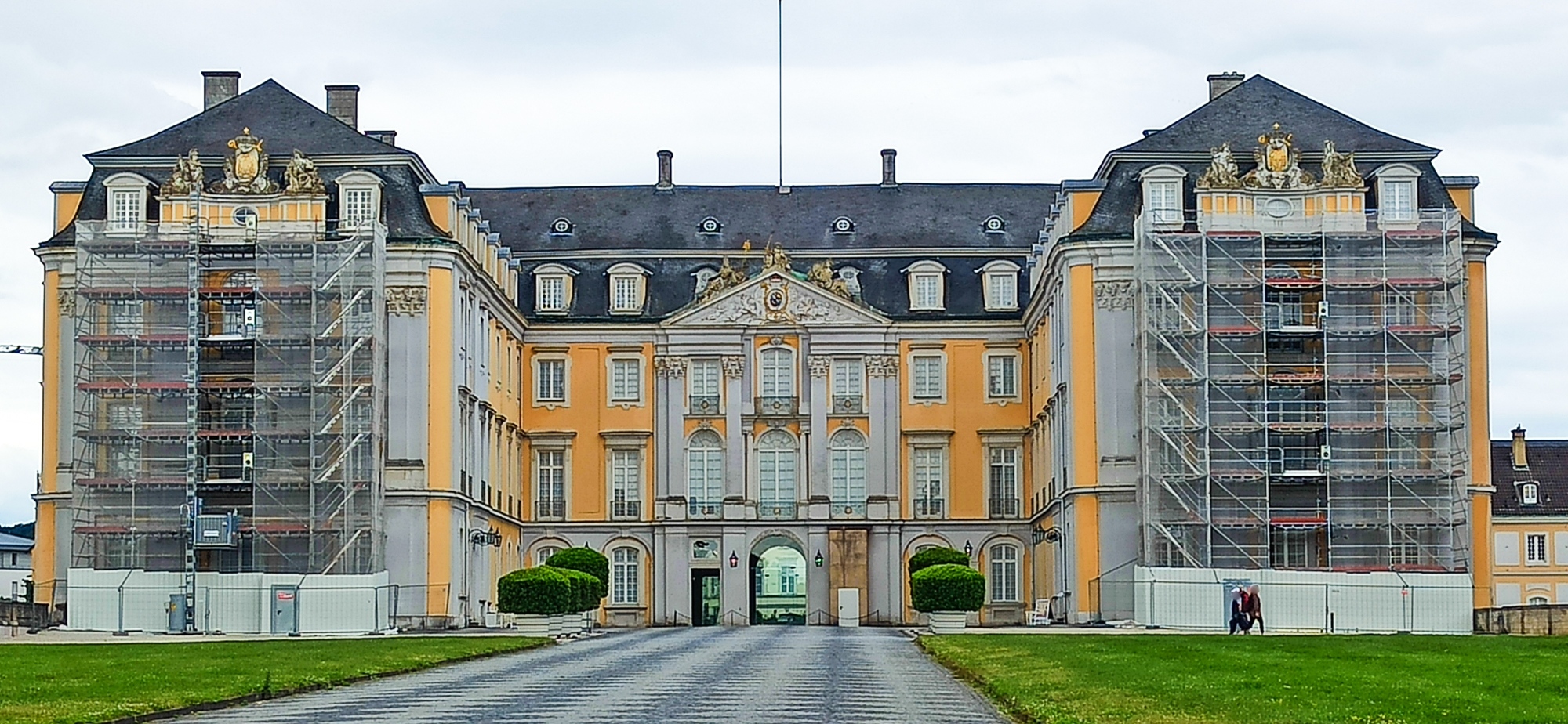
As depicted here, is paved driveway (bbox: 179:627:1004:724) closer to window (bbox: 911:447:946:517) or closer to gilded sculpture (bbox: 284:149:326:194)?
gilded sculpture (bbox: 284:149:326:194)

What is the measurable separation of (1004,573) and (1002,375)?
19.4 ft

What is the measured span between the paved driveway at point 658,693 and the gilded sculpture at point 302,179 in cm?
2331

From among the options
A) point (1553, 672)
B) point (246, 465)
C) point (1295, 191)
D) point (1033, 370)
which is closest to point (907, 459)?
point (1033, 370)

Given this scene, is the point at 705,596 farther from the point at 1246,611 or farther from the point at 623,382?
the point at 1246,611

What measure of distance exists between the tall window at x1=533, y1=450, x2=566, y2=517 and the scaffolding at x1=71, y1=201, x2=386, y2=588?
14980 mm

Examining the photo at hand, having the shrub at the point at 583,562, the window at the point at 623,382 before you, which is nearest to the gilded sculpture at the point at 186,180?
the shrub at the point at 583,562

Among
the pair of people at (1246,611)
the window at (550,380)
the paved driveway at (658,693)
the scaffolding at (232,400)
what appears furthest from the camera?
the window at (550,380)

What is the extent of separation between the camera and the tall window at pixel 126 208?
60219 millimetres

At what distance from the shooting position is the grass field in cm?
2350

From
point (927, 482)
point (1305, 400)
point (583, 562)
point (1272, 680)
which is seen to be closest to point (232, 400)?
point (583, 562)

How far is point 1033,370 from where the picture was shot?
7225 centimetres

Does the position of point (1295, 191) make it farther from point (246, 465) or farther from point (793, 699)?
point (793, 699)

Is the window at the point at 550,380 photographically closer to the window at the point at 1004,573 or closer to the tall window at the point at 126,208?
the window at the point at 1004,573

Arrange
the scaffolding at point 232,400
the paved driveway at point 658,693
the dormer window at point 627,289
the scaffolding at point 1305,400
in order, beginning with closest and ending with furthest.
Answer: the paved driveway at point 658,693
the scaffolding at point 232,400
the scaffolding at point 1305,400
the dormer window at point 627,289
